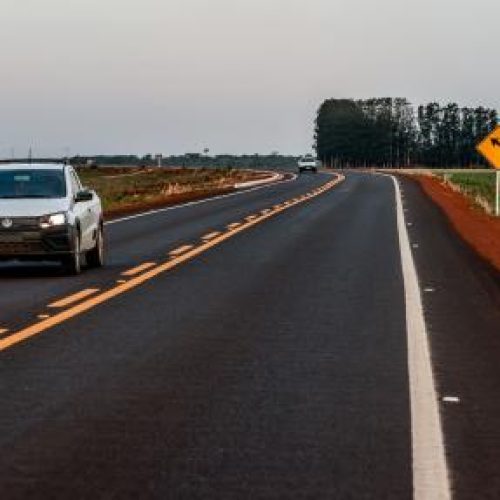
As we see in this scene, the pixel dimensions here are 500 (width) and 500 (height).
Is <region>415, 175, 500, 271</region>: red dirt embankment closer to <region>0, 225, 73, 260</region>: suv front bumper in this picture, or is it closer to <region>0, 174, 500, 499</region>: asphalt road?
<region>0, 174, 500, 499</region>: asphalt road

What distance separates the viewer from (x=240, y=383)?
7719 millimetres

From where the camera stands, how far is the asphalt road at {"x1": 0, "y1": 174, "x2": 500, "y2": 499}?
539 centimetres

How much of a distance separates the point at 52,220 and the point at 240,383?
808 centimetres

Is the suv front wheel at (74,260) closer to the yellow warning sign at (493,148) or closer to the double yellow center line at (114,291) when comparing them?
the double yellow center line at (114,291)

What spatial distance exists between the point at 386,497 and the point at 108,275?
35.5ft

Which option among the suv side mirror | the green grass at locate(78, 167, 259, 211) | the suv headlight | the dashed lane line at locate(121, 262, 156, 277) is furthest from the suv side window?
the green grass at locate(78, 167, 259, 211)

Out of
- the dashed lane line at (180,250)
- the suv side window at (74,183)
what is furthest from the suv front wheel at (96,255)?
the dashed lane line at (180,250)

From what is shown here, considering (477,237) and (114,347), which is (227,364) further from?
(477,237)

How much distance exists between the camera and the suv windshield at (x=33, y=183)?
16125 mm

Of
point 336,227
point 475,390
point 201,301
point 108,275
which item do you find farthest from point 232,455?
point 336,227

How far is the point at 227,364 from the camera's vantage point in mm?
8484

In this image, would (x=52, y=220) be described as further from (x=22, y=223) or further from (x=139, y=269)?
(x=139, y=269)

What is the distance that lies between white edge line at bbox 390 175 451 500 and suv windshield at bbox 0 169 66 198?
246 inches

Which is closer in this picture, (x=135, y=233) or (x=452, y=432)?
(x=452, y=432)
